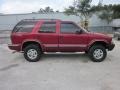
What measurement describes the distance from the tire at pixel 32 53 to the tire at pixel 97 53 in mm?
2309

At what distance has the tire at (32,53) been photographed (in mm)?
9797

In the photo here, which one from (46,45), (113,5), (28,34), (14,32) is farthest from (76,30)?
(113,5)

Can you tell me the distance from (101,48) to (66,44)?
1.53m

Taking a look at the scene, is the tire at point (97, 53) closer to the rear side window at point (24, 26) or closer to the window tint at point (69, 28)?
the window tint at point (69, 28)

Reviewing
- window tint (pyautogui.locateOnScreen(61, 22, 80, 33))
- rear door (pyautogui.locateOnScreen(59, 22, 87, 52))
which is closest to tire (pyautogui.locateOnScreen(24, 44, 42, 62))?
rear door (pyautogui.locateOnScreen(59, 22, 87, 52))

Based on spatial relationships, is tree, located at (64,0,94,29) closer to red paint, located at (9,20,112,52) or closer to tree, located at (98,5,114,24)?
tree, located at (98,5,114,24)

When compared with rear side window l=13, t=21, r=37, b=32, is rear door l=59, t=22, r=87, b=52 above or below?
below

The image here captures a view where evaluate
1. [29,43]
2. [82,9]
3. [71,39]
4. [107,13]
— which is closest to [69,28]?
[71,39]

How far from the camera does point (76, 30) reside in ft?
32.4

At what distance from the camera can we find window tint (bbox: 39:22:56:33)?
9932 millimetres

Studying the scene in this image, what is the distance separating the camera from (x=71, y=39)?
9.80m

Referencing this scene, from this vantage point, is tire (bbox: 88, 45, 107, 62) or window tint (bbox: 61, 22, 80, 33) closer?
tire (bbox: 88, 45, 107, 62)

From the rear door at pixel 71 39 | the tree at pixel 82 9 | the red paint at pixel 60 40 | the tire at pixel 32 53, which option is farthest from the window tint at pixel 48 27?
the tree at pixel 82 9

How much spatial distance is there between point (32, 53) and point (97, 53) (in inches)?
112
